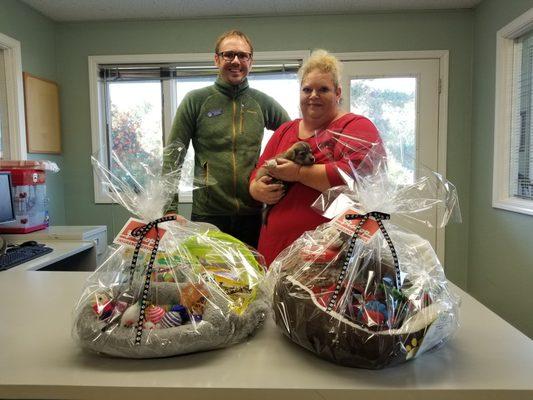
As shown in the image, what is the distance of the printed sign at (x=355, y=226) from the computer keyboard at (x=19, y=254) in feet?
5.34

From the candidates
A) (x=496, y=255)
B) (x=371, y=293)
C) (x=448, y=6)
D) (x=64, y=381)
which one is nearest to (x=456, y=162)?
(x=496, y=255)

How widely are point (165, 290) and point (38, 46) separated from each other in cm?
319

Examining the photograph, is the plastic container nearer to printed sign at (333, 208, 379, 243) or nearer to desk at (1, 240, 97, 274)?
desk at (1, 240, 97, 274)

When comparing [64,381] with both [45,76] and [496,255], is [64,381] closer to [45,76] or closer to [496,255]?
[496,255]

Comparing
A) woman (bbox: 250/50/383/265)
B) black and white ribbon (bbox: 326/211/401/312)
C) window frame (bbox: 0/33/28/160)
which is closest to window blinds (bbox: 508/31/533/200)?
woman (bbox: 250/50/383/265)

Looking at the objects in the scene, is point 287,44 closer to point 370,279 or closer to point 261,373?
point 370,279

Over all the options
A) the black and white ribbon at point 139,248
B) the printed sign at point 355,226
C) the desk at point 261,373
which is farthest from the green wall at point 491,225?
the black and white ribbon at point 139,248

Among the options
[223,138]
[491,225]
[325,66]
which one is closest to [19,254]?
[223,138]

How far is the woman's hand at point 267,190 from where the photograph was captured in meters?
1.18

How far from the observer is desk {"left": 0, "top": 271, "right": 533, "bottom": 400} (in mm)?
541

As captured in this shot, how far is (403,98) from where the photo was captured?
311 cm

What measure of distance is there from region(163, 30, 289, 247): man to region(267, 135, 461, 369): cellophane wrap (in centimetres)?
75

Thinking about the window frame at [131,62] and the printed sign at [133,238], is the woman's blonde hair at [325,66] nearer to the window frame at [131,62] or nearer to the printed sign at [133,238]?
the printed sign at [133,238]

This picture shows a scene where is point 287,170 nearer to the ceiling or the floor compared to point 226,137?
nearer to the floor
